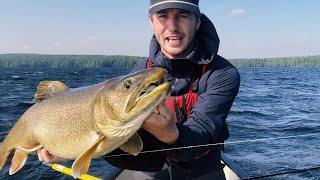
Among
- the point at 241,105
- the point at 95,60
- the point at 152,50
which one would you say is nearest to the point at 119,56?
the point at 95,60

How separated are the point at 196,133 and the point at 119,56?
607 feet

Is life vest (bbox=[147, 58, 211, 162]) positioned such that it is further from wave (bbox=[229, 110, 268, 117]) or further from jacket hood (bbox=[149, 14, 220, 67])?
wave (bbox=[229, 110, 268, 117])

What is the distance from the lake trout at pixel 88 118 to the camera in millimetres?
2438

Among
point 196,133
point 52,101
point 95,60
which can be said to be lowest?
point 95,60

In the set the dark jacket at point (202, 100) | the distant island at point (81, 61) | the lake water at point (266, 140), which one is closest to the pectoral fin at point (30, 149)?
the dark jacket at point (202, 100)

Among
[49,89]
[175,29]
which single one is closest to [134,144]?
[49,89]

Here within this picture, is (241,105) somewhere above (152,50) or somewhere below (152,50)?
below

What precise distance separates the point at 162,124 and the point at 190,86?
128cm

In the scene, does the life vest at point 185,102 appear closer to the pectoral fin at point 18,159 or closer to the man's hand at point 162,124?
the man's hand at point 162,124

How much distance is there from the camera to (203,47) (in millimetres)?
3842

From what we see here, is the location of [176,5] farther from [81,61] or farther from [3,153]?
[81,61]

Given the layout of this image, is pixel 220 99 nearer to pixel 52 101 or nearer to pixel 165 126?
pixel 165 126

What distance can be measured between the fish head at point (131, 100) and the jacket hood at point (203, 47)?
4.05 feet

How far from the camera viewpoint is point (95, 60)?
547 ft
